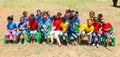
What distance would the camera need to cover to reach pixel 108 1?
31906 mm

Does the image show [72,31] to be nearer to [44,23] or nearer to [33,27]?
[44,23]

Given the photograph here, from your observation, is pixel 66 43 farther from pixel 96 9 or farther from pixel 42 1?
pixel 42 1

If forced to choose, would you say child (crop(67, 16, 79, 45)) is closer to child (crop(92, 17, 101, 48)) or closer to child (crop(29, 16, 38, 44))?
child (crop(92, 17, 101, 48))

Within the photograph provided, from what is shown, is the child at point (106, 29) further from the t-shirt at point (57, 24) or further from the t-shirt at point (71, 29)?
the t-shirt at point (57, 24)

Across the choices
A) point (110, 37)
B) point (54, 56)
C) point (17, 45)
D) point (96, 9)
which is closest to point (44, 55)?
point (54, 56)

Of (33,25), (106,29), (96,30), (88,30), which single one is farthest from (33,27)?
(106,29)

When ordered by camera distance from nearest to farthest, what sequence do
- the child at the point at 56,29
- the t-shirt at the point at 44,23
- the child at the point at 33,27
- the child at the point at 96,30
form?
the child at the point at 56,29 → the child at the point at 96,30 → the child at the point at 33,27 → the t-shirt at the point at 44,23

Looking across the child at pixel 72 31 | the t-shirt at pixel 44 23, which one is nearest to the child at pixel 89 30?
the child at pixel 72 31

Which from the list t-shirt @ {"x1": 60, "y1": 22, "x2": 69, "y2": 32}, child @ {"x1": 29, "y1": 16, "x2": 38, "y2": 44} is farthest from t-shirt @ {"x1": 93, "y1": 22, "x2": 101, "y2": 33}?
child @ {"x1": 29, "y1": 16, "x2": 38, "y2": 44}

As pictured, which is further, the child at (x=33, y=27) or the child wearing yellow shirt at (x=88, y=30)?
the child at (x=33, y=27)

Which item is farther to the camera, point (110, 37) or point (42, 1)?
point (42, 1)

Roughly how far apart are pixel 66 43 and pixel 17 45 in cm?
207

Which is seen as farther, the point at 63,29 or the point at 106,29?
the point at 63,29

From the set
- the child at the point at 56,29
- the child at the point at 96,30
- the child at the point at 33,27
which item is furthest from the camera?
the child at the point at 33,27
